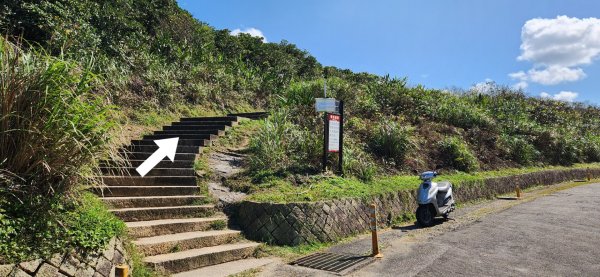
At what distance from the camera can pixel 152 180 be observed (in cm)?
802

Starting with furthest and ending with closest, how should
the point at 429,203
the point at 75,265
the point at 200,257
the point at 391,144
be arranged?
1. the point at 391,144
2. the point at 429,203
3. the point at 200,257
4. the point at 75,265

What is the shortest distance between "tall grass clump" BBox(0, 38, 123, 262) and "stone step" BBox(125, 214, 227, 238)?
1.44 meters

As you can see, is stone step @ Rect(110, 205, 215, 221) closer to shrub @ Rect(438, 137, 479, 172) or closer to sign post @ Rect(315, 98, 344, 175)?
sign post @ Rect(315, 98, 344, 175)

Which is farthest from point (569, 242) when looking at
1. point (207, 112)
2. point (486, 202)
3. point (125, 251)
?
point (207, 112)

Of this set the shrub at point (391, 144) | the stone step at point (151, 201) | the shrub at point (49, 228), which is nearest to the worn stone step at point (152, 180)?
the stone step at point (151, 201)

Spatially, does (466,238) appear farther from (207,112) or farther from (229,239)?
(207,112)

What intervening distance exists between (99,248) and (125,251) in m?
0.67

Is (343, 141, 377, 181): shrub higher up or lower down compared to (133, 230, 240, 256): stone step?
higher up

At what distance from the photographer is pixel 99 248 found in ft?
14.4

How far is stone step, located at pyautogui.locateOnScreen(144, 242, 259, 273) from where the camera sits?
5527 millimetres

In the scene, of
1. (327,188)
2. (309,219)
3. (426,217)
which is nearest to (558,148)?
(426,217)

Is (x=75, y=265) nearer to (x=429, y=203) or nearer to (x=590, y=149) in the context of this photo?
(x=429, y=203)

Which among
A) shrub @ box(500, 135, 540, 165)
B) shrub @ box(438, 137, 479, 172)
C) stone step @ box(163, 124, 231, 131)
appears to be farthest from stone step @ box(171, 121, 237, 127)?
shrub @ box(500, 135, 540, 165)
